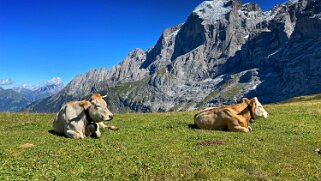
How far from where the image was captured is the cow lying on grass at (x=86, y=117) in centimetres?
2664

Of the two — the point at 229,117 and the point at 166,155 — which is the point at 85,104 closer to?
the point at 166,155

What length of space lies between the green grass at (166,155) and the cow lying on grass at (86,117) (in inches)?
45.0

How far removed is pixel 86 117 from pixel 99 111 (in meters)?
1.32

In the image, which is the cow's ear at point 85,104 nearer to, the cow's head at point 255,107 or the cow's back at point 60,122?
the cow's back at point 60,122

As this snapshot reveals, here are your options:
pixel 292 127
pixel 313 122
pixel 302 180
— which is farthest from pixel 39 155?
pixel 313 122

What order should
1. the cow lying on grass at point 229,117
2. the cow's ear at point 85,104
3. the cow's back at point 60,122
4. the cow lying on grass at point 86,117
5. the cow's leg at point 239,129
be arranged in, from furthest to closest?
the cow lying on grass at point 229,117
the cow's leg at point 239,129
the cow's back at point 60,122
the cow's ear at point 85,104
the cow lying on grass at point 86,117

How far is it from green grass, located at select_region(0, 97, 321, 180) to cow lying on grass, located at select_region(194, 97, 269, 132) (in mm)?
1360

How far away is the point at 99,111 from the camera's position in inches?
1050

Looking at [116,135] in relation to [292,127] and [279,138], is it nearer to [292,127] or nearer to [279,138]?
[279,138]

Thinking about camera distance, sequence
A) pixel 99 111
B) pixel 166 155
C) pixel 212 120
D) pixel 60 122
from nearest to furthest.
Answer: pixel 166 155, pixel 99 111, pixel 60 122, pixel 212 120

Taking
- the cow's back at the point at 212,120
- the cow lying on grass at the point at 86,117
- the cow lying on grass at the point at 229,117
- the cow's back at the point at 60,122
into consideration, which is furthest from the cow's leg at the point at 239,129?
the cow's back at the point at 60,122

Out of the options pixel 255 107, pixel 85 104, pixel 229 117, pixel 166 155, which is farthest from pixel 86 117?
pixel 255 107

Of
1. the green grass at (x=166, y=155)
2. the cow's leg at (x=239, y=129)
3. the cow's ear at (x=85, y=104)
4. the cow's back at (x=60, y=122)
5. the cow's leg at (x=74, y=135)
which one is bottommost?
the green grass at (x=166, y=155)

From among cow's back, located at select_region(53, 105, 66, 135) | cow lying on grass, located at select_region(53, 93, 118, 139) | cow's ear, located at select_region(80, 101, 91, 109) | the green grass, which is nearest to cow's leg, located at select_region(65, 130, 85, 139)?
cow lying on grass, located at select_region(53, 93, 118, 139)
